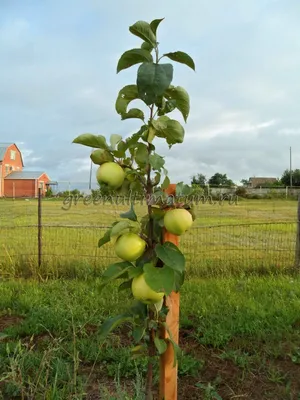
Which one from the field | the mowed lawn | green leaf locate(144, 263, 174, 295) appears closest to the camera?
green leaf locate(144, 263, 174, 295)

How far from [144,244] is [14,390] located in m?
1.81

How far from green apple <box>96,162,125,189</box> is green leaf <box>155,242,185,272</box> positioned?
251 millimetres

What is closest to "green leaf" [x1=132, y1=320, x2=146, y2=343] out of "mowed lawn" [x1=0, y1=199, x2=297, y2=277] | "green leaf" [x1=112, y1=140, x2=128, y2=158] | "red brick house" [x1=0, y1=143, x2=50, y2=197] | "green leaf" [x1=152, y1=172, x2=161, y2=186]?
"green leaf" [x1=152, y1=172, x2=161, y2=186]

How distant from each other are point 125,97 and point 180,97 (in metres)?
0.18

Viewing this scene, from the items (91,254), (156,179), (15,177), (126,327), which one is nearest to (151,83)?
(156,179)

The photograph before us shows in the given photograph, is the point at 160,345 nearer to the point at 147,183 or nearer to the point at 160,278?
the point at 160,278

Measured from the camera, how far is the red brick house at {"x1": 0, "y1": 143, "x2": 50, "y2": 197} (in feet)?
139

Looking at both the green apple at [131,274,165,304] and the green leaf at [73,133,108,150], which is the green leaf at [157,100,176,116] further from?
the green apple at [131,274,165,304]

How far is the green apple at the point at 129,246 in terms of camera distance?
108 centimetres

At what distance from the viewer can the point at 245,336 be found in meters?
3.11

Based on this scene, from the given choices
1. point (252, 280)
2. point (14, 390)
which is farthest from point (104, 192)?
point (252, 280)

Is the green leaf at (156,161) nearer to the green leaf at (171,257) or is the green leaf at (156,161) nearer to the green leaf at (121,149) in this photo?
the green leaf at (121,149)

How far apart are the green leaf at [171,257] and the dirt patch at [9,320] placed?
2815 millimetres

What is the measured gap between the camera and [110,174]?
3.52 feet
